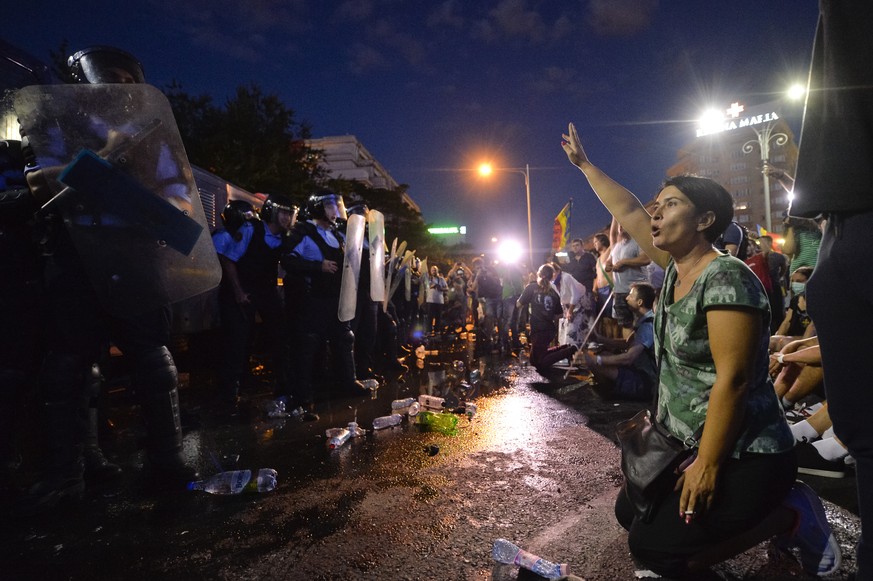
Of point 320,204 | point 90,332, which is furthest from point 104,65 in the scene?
point 320,204

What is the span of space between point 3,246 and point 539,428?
12.3 feet

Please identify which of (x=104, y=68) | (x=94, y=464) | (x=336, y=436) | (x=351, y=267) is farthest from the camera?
(x=351, y=267)

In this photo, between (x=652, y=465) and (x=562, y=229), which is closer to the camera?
(x=652, y=465)

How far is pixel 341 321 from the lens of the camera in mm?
5129

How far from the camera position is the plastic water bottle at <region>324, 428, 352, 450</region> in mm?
3547

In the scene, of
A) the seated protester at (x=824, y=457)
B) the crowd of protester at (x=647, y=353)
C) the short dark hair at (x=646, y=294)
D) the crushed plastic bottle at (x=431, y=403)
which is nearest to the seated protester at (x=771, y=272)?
the crowd of protester at (x=647, y=353)

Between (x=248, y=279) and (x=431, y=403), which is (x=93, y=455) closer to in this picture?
(x=248, y=279)

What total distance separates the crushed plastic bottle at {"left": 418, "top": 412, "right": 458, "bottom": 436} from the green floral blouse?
7.37ft

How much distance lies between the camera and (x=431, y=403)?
4.75 metres

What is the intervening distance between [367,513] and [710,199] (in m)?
2.14

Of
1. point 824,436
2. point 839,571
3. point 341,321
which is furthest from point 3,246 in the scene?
point 824,436

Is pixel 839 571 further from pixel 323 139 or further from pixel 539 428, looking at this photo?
pixel 323 139

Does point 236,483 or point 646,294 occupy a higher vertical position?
point 646,294

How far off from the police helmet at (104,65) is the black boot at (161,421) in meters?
1.61
